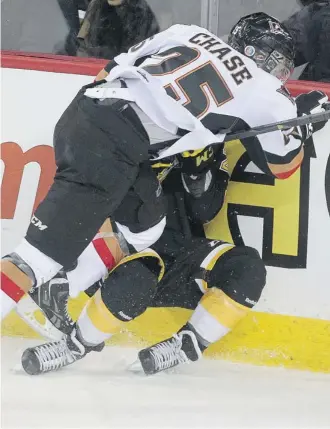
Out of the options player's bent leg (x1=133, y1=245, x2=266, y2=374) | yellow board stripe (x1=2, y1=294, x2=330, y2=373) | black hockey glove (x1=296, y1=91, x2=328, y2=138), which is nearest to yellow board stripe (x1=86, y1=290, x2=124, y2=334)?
player's bent leg (x1=133, y1=245, x2=266, y2=374)

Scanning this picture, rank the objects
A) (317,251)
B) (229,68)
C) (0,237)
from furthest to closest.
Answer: (0,237) < (317,251) < (229,68)

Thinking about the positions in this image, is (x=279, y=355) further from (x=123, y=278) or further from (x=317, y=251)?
(x=123, y=278)

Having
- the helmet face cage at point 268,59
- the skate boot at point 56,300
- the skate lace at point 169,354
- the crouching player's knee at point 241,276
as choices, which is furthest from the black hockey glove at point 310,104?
the skate boot at point 56,300

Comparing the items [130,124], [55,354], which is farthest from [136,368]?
[130,124]

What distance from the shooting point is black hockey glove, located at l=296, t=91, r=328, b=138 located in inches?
67.1

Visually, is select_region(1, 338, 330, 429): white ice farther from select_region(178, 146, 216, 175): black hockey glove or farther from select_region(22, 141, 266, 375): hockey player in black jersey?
Result: select_region(178, 146, 216, 175): black hockey glove

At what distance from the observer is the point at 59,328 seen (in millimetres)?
1854

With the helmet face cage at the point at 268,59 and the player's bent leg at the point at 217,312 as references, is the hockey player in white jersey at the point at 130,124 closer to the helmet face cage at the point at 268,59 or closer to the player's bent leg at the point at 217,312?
the helmet face cage at the point at 268,59

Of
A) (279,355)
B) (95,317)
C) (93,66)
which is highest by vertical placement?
(93,66)

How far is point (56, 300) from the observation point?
1.82m

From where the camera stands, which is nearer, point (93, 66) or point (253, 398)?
point (253, 398)

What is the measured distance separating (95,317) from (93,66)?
0.70 metres

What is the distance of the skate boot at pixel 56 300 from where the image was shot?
1807 mm

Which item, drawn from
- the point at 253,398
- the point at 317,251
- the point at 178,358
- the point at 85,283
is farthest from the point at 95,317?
the point at 317,251
